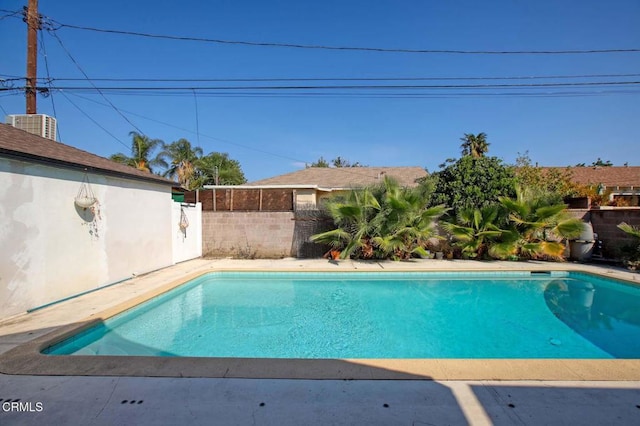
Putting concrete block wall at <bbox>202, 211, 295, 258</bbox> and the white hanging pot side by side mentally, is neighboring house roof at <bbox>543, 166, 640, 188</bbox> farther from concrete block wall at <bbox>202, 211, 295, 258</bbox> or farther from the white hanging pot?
the white hanging pot

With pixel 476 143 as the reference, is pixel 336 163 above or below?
above

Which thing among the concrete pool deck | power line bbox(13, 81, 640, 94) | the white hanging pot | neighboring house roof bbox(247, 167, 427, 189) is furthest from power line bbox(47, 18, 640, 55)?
the concrete pool deck

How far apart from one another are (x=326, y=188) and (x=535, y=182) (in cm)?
1055

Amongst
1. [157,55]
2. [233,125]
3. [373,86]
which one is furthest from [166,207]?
[233,125]

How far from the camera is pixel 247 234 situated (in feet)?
39.2

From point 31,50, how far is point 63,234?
6.34 meters

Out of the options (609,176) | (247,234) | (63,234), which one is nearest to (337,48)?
(247,234)

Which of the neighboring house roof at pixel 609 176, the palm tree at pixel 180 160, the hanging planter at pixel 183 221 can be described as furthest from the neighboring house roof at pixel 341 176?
the palm tree at pixel 180 160

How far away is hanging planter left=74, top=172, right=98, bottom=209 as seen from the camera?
20.4 ft

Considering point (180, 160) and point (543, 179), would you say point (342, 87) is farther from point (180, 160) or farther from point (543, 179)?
point (180, 160)

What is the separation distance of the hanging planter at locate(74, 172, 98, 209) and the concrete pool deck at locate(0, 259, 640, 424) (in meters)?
3.25

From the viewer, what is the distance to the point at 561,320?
5.85 m

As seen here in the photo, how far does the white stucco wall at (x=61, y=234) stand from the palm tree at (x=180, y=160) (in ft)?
69.5

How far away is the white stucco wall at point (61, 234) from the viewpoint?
491 cm
